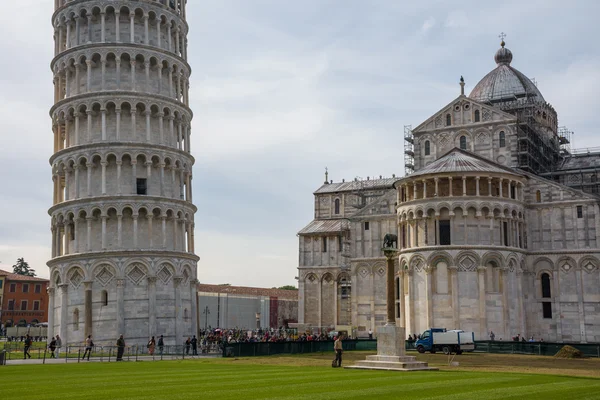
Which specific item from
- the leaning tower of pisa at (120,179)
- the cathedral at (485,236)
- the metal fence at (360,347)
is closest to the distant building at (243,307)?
the cathedral at (485,236)

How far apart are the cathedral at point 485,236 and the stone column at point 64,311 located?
26250mm

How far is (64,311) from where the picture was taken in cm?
5322

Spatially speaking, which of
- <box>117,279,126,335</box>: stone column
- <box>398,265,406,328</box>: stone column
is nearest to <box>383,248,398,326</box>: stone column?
<box>117,279,126,335</box>: stone column

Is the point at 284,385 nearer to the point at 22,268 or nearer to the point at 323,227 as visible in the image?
the point at 323,227

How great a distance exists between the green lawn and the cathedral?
96.1 feet

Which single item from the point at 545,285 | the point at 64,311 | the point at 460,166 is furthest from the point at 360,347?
the point at 64,311

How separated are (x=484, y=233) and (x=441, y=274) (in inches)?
185

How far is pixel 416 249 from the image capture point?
60.2 meters

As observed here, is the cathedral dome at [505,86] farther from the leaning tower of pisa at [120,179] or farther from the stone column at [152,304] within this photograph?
the stone column at [152,304]

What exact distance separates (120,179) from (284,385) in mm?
34072

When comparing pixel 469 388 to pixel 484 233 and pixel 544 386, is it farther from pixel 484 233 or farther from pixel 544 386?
pixel 484 233

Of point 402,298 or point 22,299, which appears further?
point 22,299

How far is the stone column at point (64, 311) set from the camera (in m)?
52.8

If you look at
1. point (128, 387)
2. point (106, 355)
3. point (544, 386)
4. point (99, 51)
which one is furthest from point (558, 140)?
point (128, 387)
